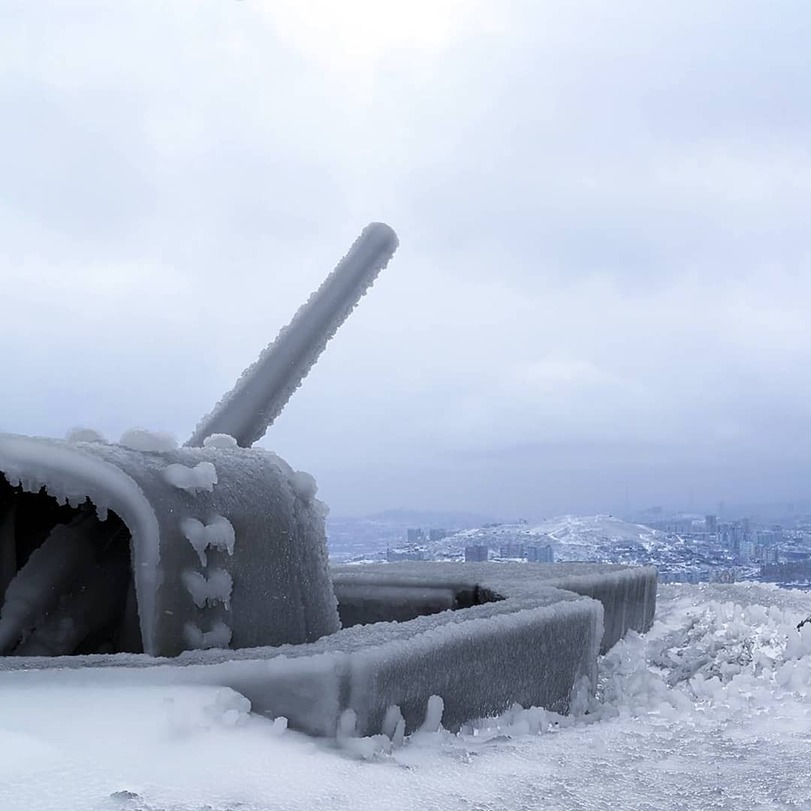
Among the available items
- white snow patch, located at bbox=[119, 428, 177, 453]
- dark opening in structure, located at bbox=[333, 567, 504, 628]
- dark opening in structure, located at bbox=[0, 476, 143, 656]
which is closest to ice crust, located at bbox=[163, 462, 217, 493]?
white snow patch, located at bbox=[119, 428, 177, 453]

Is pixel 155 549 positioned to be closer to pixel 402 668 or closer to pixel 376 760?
pixel 402 668

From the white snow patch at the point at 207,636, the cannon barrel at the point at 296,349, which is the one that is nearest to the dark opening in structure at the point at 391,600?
the cannon barrel at the point at 296,349

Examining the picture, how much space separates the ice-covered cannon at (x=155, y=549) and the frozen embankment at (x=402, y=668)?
0.29 m

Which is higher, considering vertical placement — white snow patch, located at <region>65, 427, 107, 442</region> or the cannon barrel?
the cannon barrel

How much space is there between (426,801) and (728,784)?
49.6 inches

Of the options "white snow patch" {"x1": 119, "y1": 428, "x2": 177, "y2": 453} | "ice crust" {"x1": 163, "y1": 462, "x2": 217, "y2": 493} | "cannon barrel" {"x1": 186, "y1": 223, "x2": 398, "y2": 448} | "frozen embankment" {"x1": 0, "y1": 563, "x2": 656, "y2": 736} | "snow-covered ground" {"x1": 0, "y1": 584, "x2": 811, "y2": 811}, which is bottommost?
"snow-covered ground" {"x1": 0, "y1": 584, "x2": 811, "y2": 811}

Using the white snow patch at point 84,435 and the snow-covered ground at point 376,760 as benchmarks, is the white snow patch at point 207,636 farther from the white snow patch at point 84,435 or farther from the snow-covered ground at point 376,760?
the white snow patch at point 84,435

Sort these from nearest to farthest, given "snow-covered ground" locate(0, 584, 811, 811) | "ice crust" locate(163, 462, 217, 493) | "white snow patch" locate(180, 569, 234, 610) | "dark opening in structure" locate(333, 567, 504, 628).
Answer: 1. "snow-covered ground" locate(0, 584, 811, 811)
2. "white snow patch" locate(180, 569, 234, 610)
3. "ice crust" locate(163, 462, 217, 493)
4. "dark opening in structure" locate(333, 567, 504, 628)

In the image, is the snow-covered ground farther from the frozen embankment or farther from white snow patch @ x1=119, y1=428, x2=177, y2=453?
white snow patch @ x1=119, y1=428, x2=177, y2=453

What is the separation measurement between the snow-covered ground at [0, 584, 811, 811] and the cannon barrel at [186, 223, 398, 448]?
3.52 meters

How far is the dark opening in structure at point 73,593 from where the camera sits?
4.80 metres

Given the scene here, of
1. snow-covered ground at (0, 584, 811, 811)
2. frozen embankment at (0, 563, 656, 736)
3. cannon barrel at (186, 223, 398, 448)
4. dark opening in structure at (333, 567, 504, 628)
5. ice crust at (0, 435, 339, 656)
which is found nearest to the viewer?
snow-covered ground at (0, 584, 811, 811)

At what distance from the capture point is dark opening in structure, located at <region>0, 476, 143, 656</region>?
4805 millimetres

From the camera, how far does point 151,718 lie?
10.6 feet
